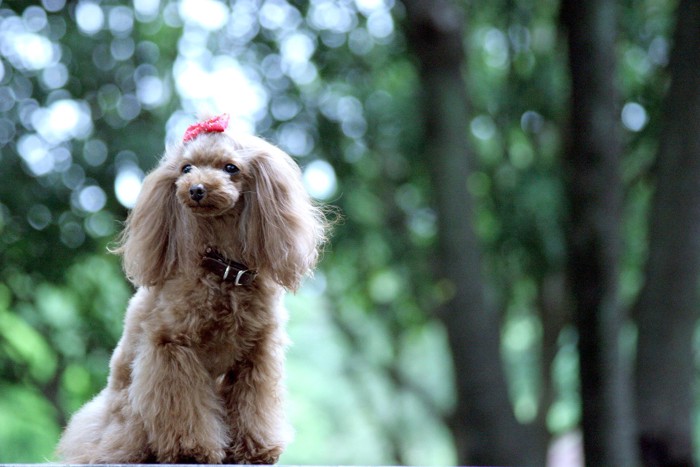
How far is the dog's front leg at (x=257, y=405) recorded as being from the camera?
2.96 metres

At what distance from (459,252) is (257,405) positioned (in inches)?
126

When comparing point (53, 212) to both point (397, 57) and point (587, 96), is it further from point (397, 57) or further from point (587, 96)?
point (587, 96)

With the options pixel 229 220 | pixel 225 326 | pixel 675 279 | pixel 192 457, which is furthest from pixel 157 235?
pixel 675 279

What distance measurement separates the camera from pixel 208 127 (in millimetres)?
2977

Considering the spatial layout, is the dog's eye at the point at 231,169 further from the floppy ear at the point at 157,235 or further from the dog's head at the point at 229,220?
the floppy ear at the point at 157,235

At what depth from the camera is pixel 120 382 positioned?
300 cm

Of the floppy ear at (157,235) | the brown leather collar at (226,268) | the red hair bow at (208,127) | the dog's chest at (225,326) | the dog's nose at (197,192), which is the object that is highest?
the red hair bow at (208,127)

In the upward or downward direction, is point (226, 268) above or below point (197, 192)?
below

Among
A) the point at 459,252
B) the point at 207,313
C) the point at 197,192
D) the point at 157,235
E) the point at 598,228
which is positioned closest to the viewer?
the point at 197,192

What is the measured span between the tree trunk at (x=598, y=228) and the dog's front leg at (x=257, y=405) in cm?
291

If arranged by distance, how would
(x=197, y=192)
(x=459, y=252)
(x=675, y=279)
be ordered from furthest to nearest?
(x=459, y=252) → (x=675, y=279) → (x=197, y=192)

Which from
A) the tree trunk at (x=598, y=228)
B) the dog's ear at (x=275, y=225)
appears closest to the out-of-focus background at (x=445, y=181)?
the tree trunk at (x=598, y=228)

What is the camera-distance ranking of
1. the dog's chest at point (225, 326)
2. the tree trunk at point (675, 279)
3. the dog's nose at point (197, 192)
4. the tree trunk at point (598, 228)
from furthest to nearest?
1. the tree trunk at point (675, 279)
2. the tree trunk at point (598, 228)
3. the dog's chest at point (225, 326)
4. the dog's nose at point (197, 192)

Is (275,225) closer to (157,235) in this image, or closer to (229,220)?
(229,220)
